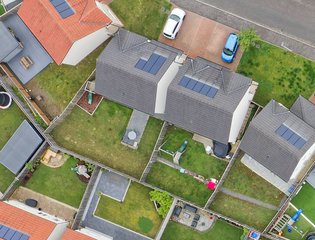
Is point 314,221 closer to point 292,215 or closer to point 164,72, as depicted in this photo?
point 292,215

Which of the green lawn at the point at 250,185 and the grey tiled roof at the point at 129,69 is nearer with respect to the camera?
the grey tiled roof at the point at 129,69

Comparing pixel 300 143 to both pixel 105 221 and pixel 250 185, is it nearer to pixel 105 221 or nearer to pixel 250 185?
pixel 250 185

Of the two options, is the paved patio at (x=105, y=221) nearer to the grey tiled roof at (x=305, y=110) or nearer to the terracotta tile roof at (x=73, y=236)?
the terracotta tile roof at (x=73, y=236)

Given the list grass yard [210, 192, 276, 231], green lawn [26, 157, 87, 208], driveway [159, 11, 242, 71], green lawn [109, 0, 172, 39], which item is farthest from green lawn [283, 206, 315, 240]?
green lawn [109, 0, 172, 39]

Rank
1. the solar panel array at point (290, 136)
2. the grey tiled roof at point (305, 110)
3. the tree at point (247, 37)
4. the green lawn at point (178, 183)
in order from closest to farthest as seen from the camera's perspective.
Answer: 1. the solar panel array at point (290, 136)
2. the grey tiled roof at point (305, 110)
3. the tree at point (247, 37)
4. the green lawn at point (178, 183)

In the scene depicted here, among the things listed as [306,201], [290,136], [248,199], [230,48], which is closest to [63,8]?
[230,48]

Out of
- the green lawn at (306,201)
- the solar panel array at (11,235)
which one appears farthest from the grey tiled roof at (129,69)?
the green lawn at (306,201)
